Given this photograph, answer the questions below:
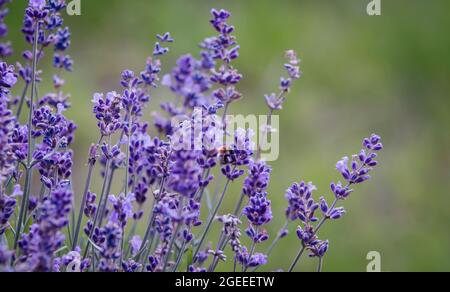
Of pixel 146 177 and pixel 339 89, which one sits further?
pixel 339 89

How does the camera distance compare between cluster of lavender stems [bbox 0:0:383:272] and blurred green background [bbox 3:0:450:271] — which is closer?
cluster of lavender stems [bbox 0:0:383:272]

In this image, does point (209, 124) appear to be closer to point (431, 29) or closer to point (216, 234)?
point (216, 234)

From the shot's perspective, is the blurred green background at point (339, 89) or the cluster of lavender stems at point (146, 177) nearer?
the cluster of lavender stems at point (146, 177)

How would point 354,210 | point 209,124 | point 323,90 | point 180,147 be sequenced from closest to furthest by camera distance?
point 180,147 → point 209,124 → point 354,210 → point 323,90

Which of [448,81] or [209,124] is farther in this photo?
[448,81]

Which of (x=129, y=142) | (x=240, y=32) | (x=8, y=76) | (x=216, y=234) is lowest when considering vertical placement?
(x=216, y=234)

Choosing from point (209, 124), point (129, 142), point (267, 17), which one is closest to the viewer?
point (209, 124)

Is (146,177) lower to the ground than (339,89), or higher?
lower

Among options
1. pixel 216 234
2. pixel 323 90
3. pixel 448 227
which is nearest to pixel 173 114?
pixel 216 234
